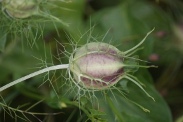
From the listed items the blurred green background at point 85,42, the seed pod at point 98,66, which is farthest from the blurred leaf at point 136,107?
the seed pod at point 98,66

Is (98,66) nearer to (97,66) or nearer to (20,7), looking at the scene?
(97,66)

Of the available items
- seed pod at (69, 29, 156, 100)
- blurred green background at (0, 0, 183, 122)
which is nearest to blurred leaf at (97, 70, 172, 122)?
blurred green background at (0, 0, 183, 122)

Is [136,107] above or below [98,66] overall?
below

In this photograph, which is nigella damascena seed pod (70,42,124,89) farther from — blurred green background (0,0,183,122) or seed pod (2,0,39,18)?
seed pod (2,0,39,18)

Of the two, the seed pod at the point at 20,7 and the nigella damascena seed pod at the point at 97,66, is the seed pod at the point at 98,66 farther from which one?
the seed pod at the point at 20,7

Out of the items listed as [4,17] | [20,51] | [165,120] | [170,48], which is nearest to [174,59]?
[170,48]

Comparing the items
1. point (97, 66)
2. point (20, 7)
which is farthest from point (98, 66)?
point (20, 7)
